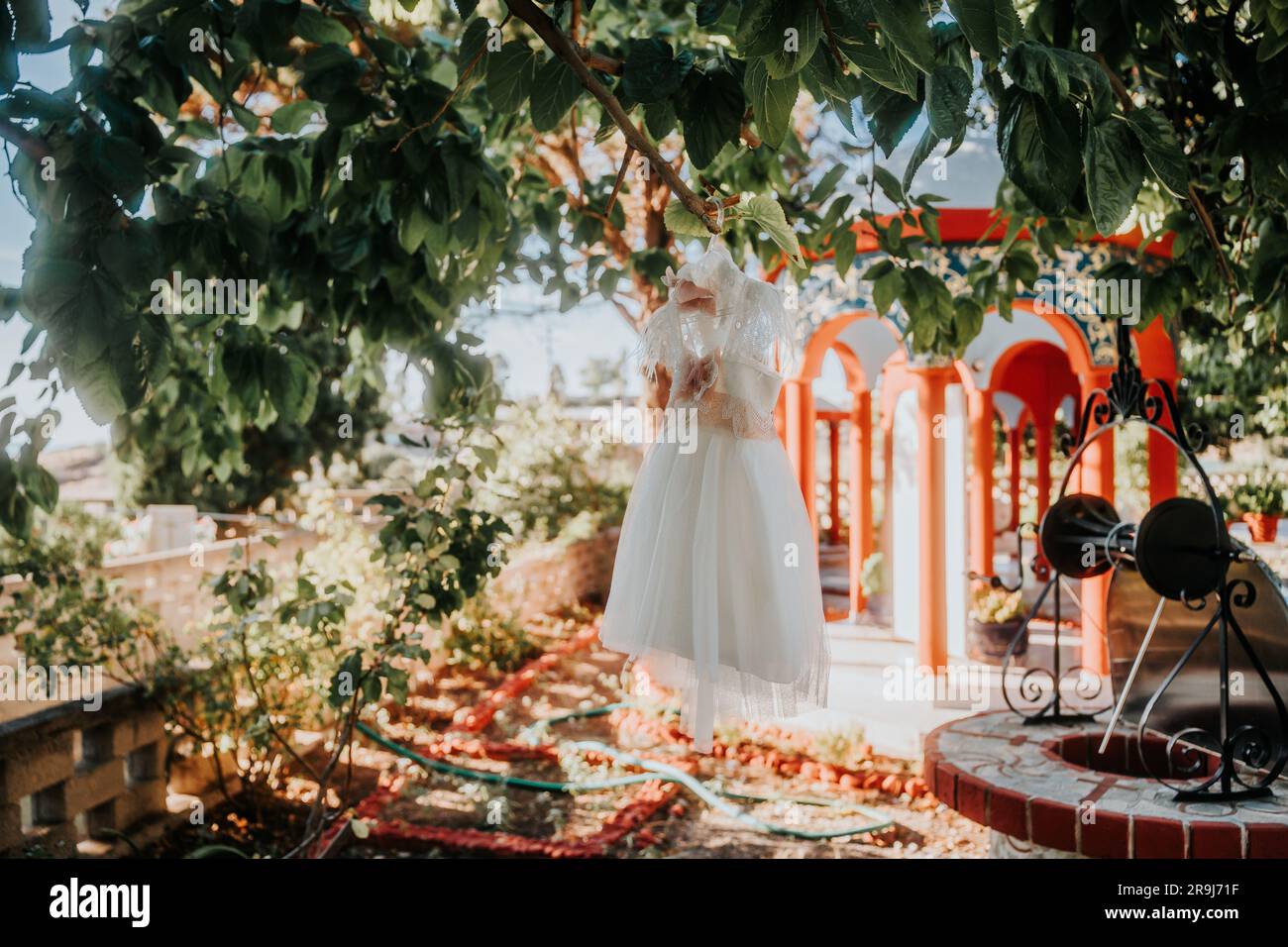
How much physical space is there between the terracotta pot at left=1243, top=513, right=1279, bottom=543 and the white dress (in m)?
9.26

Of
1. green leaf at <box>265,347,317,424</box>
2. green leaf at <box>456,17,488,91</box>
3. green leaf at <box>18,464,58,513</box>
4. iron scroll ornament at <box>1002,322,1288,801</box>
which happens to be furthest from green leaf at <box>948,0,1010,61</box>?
green leaf at <box>18,464,58,513</box>

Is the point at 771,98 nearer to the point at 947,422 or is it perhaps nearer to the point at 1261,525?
the point at 947,422

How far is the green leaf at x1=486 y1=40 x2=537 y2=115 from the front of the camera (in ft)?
5.57

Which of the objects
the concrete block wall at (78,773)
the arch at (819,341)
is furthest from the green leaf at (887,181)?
the arch at (819,341)

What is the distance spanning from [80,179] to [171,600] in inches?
183

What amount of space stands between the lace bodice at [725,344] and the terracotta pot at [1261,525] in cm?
928

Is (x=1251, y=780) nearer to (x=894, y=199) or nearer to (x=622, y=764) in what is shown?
(x=894, y=199)

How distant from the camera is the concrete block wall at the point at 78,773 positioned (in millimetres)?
3232

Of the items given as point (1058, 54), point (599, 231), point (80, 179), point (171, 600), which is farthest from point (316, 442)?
point (1058, 54)

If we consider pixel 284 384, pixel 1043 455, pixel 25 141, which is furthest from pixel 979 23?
pixel 1043 455

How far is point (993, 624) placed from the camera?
6395 mm

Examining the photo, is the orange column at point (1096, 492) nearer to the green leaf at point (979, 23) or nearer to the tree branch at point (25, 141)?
the green leaf at point (979, 23)

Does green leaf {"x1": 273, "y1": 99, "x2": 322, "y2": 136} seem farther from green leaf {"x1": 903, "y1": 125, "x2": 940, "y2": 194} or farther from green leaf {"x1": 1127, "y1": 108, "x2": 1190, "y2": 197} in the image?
green leaf {"x1": 1127, "y1": 108, "x2": 1190, "y2": 197}
